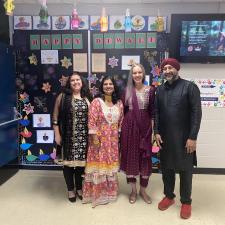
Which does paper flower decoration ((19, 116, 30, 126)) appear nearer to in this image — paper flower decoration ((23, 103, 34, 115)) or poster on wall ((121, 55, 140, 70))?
paper flower decoration ((23, 103, 34, 115))

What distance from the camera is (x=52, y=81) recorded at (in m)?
3.38

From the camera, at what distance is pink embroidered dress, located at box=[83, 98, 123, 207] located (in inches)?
99.7

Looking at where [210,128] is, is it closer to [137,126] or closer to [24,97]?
[137,126]

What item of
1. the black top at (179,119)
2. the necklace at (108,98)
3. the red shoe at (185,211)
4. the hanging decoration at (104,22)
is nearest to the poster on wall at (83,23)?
the hanging decoration at (104,22)

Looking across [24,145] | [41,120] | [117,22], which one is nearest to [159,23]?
[117,22]

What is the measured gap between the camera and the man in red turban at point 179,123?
2.28 metres

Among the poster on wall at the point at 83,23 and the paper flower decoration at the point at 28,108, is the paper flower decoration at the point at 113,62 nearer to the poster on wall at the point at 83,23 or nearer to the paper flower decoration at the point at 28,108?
the poster on wall at the point at 83,23

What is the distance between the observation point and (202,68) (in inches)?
128

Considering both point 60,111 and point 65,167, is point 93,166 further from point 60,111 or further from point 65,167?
point 60,111

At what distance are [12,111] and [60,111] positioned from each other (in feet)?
3.26

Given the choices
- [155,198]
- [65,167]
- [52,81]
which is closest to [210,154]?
[155,198]

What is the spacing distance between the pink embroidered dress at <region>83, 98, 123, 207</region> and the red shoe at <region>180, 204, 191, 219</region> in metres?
0.69

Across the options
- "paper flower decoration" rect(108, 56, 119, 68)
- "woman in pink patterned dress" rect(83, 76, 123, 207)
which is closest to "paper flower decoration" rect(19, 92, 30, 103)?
"paper flower decoration" rect(108, 56, 119, 68)

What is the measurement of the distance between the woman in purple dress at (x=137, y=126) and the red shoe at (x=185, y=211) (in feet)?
1.44
